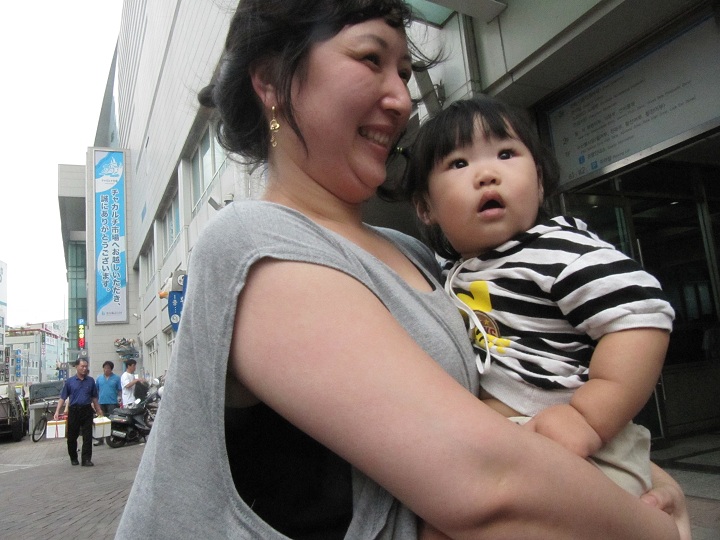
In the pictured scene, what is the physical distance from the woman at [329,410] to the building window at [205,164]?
35.5 feet

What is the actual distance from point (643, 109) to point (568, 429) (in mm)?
3768

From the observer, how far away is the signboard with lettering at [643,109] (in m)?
3.57

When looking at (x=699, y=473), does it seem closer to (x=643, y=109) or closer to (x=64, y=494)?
(x=643, y=109)

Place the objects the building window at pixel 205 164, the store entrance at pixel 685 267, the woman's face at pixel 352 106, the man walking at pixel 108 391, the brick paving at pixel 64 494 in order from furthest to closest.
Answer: the man walking at pixel 108 391 → the building window at pixel 205 164 → the store entrance at pixel 685 267 → the brick paving at pixel 64 494 → the woman's face at pixel 352 106

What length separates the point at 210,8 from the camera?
1163 centimetres

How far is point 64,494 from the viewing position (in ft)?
25.0

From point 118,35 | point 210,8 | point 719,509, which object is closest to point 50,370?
point 118,35

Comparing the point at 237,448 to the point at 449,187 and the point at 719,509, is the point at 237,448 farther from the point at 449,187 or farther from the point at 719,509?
the point at 719,509

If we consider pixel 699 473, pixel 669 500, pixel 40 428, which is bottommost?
pixel 40 428

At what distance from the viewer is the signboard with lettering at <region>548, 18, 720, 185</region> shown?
3.57m

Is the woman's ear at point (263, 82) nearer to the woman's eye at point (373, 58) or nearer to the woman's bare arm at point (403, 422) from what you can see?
the woman's eye at point (373, 58)

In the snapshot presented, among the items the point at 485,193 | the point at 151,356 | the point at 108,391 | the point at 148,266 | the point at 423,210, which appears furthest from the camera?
the point at 148,266

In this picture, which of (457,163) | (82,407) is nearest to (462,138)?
(457,163)

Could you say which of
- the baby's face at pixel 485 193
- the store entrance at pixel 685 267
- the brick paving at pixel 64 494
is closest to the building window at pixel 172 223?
the brick paving at pixel 64 494
